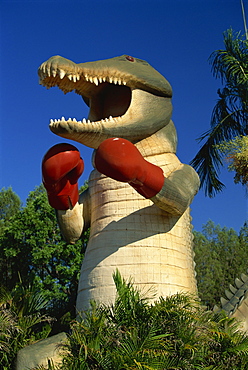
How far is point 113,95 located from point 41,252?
801 cm

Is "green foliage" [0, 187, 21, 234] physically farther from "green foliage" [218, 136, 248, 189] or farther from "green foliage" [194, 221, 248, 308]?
"green foliage" [218, 136, 248, 189]

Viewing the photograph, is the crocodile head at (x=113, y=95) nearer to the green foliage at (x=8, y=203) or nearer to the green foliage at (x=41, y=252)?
the green foliage at (x=41, y=252)

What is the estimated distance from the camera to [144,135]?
4473 millimetres

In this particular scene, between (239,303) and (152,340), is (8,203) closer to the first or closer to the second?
(239,303)

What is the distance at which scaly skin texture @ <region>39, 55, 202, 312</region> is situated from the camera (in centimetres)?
412

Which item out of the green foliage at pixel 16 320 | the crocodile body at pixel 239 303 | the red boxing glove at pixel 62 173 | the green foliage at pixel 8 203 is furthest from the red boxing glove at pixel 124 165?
the green foliage at pixel 8 203

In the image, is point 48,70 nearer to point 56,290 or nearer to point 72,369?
point 72,369

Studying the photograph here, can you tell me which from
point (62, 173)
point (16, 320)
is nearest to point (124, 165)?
point (62, 173)

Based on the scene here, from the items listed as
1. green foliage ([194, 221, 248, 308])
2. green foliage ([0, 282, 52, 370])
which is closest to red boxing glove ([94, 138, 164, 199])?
green foliage ([0, 282, 52, 370])

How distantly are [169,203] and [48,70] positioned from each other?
1.55m

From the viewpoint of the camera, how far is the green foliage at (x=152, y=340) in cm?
315

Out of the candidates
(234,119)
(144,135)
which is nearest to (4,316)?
(144,135)

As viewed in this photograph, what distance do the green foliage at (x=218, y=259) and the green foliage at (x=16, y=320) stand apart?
12.5m

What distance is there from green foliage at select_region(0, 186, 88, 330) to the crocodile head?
25.2 feet
